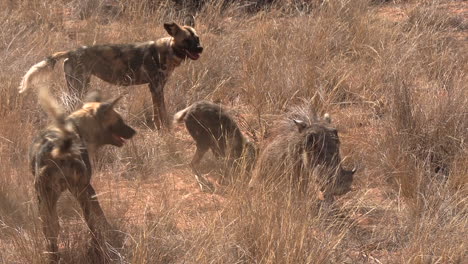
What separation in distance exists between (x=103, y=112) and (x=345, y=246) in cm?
175

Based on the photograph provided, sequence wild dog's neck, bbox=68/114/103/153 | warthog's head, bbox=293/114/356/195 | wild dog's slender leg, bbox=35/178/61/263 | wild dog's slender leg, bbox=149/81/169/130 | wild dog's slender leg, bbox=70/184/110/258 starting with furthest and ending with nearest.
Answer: wild dog's slender leg, bbox=149/81/169/130 → warthog's head, bbox=293/114/356/195 → wild dog's neck, bbox=68/114/103/153 → wild dog's slender leg, bbox=70/184/110/258 → wild dog's slender leg, bbox=35/178/61/263

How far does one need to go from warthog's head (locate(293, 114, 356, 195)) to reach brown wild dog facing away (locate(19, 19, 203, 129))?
1.87m

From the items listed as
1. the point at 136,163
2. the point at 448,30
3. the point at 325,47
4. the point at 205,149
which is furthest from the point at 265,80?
the point at 448,30

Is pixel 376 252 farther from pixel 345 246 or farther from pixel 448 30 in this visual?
pixel 448 30

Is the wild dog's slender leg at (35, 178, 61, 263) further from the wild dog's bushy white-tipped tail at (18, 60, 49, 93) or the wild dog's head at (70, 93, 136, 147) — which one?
the wild dog's bushy white-tipped tail at (18, 60, 49, 93)

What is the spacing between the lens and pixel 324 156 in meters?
5.21

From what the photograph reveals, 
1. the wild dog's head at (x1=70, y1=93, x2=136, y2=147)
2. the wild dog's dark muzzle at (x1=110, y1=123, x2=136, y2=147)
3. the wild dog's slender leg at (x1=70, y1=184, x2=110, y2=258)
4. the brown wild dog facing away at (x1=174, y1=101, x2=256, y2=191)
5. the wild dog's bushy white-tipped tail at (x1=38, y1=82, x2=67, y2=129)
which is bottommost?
the brown wild dog facing away at (x1=174, y1=101, x2=256, y2=191)

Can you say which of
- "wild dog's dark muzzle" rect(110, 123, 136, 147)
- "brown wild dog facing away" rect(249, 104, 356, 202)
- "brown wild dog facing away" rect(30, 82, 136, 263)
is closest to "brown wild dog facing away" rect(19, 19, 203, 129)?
"brown wild dog facing away" rect(249, 104, 356, 202)

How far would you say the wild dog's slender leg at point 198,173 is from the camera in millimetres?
5579

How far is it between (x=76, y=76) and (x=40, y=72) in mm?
339

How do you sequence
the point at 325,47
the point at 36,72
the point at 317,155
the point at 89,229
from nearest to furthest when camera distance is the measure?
the point at 89,229, the point at 317,155, the point at 36,72, the point at 325,47

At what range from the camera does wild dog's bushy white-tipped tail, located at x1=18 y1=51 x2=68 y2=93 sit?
6.46 meters


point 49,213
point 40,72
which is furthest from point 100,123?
point 40,72

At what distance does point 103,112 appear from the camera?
4594mm
